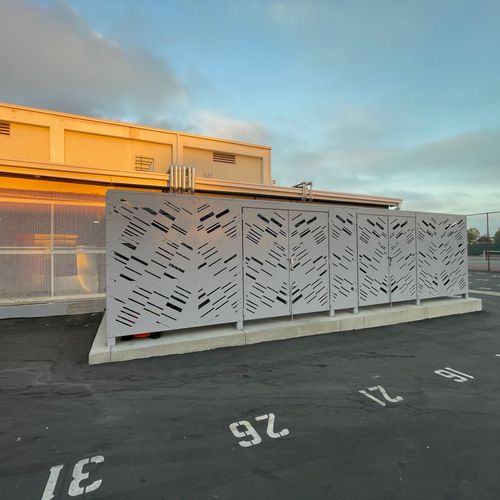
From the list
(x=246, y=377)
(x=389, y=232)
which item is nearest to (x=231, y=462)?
(x=246, y=377)

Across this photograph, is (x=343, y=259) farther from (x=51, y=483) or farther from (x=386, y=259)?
(x=51, y=483)

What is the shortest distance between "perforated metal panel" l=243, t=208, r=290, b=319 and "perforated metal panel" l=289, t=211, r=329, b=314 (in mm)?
155

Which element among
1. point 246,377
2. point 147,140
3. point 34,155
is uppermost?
point 147,140

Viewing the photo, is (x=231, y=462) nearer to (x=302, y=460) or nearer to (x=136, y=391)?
(x=302, y=460)

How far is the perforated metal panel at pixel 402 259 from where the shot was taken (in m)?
6.63

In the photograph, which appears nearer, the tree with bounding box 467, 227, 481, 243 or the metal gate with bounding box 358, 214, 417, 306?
the metal gate with bounding box 358, 214, 417, 306

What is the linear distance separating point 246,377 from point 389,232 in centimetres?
475

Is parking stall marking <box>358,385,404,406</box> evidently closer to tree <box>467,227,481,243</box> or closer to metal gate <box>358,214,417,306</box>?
metal gate <box>358,214,417,306</box>

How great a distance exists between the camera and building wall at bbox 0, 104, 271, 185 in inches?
369

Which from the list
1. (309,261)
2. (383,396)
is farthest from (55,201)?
(383,396)

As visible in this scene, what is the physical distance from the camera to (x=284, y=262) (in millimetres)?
5477

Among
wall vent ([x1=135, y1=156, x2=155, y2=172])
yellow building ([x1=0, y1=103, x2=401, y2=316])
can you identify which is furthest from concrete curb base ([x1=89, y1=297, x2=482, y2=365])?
wall vent ([x1=135, y1=156, x2=155, y2=172])

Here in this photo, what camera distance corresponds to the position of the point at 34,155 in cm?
948

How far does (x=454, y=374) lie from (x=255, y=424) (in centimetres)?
273
